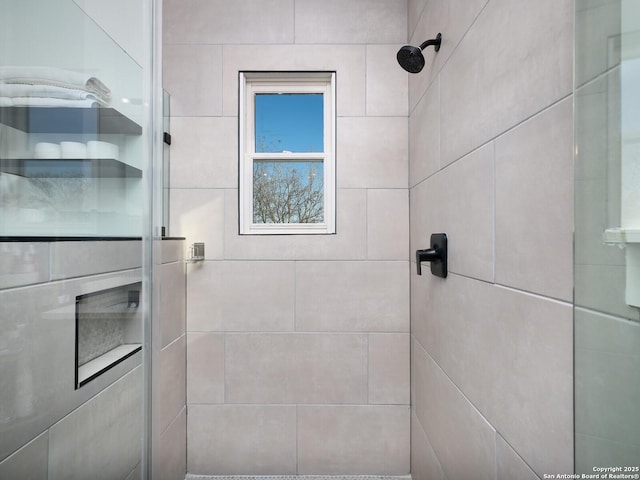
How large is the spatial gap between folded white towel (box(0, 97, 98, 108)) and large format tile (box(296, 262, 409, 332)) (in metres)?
1.20

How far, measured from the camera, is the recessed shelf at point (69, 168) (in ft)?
1.65

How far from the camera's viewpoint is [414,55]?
4.02 feet

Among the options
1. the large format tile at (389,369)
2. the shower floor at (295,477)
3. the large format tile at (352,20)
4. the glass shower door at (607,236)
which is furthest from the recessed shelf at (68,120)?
the shower floor at (295,477)

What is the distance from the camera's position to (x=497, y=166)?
812 mm

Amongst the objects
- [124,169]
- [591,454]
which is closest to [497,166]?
[591,454]

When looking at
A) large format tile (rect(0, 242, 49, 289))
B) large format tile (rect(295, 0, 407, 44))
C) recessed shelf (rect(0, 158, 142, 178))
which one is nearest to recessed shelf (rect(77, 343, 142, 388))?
large format tile (rect(0, 242, 49, 289))

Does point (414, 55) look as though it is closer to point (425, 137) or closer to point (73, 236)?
point (425, 137)

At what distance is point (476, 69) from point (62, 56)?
94cm

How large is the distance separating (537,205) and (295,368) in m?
1.39

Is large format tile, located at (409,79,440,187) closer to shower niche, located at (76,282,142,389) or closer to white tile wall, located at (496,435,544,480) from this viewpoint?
white tile wall, located at (496,435,544,480)

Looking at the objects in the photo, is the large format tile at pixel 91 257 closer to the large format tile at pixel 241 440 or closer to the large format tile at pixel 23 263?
the large format tile at pixel 23 263

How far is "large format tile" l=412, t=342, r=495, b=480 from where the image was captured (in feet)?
2.94

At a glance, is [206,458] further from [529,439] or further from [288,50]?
[288,50]

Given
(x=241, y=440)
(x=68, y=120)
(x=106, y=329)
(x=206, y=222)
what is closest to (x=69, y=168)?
(x=68, y=120)
